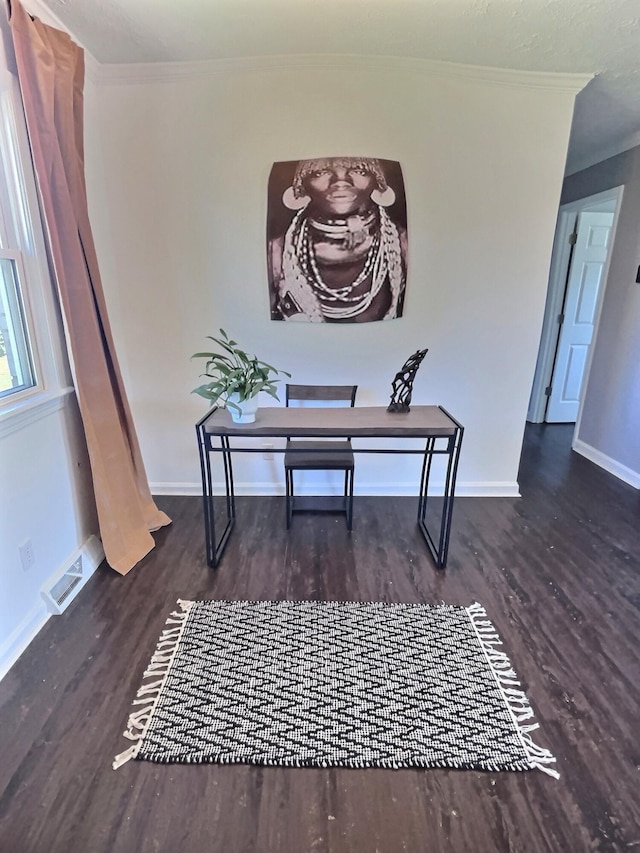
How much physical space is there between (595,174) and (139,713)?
4782mm

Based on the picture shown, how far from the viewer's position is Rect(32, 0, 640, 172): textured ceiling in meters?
1.88

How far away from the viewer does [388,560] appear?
2275mm

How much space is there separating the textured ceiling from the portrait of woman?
52 centimetres

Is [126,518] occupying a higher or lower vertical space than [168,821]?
higher

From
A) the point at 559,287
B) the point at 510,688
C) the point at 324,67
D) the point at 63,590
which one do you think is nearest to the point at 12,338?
the point at 63,590

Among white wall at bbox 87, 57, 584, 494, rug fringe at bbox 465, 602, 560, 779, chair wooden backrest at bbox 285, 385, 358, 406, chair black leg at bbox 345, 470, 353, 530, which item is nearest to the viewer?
rug fringe at bbox 465, 602, 560, 779

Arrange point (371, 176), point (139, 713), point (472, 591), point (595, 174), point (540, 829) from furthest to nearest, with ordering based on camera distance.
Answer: point (595, 174), point (371, 176), point (472, 591), point (139, 713), point (540, 829)

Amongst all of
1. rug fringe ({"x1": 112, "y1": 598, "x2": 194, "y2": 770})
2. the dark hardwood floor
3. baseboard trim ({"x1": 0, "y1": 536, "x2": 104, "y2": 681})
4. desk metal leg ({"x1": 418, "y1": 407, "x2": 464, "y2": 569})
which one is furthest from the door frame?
baseboard trim ({"x1": 0, "y1": 536, "x2": 104, "y2": 681})

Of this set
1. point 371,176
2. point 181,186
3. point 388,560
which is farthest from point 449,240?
point 388,560

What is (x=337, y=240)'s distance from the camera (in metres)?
2.53

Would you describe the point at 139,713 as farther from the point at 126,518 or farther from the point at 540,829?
the point at 540,829

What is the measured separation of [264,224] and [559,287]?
3.14m

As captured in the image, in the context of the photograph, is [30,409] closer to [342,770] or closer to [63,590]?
[63,590]

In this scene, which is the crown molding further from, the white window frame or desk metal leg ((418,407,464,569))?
desk metal leg ((418,407,464,569))
